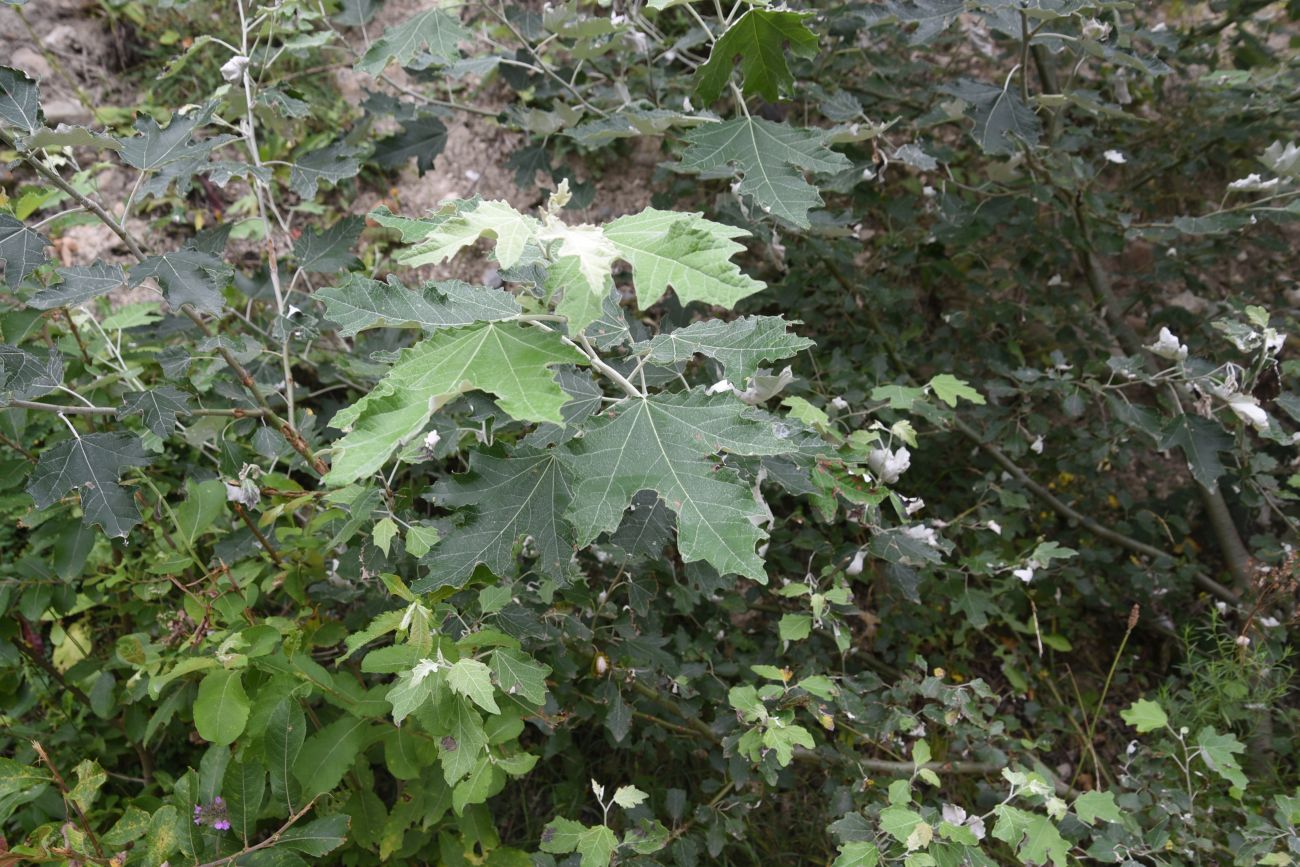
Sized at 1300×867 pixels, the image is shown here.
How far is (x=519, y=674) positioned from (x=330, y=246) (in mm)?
1299

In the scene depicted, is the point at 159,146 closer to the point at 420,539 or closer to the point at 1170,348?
the point at 420,539

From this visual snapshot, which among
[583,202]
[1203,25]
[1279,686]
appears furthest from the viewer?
[1203,25]

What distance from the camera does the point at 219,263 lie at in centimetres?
171

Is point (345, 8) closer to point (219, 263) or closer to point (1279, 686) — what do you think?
point (219, 263)

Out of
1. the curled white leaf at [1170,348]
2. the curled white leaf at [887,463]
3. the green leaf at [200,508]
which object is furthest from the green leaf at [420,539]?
the curled white leaf at [1170,348]

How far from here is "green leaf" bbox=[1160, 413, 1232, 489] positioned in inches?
81.5

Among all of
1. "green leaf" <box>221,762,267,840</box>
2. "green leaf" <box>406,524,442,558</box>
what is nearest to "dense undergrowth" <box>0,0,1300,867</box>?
"green leaf" <box>221,762,267,840</box>

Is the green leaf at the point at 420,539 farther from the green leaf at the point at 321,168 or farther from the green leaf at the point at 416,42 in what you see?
the green leaf at the point at 416,42

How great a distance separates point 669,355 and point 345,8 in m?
1.76

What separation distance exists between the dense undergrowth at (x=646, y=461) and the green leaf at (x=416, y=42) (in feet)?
0.04

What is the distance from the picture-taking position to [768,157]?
1709 millimetres

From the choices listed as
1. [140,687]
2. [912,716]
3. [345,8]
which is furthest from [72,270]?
[912,716]

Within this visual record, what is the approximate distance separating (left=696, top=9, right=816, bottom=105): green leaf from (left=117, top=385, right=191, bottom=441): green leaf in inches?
50.9

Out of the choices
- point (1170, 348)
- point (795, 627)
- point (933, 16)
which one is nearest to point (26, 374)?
point (795, 627)
